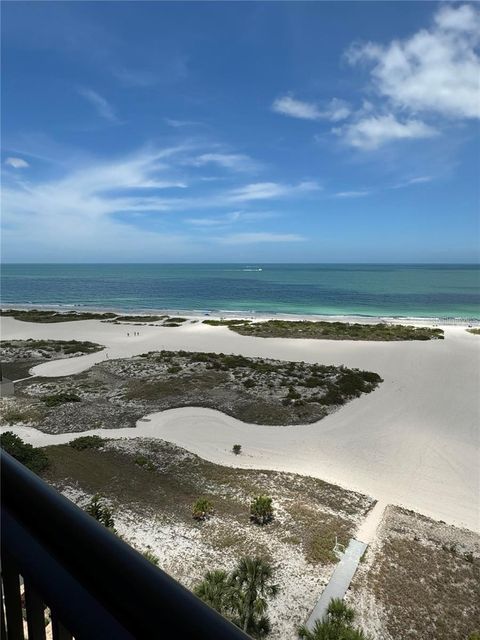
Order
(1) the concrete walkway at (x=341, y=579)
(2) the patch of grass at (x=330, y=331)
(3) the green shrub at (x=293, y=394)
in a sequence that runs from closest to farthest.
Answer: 1. (1) the concrete walkway at (x=341, y=579)
2. (3) the green shrub at (x=293, y=394)
3. (2) the patch of grass at (x=330, y=331)

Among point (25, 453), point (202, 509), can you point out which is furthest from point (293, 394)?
point (25, 453)

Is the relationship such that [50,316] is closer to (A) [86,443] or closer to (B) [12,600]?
(A) [86,443]

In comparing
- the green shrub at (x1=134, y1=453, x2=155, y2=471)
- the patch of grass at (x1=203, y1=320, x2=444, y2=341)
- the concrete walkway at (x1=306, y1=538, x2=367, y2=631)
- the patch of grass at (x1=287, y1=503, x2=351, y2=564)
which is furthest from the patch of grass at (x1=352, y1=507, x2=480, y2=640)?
the patch of grass at (x1=203, y1=320, x2=444, y2=341)

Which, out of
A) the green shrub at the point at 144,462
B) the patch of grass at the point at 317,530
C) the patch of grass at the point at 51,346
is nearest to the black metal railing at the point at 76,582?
the patch of grass at the point at 317,530

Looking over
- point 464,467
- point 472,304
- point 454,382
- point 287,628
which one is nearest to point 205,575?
point 287,628

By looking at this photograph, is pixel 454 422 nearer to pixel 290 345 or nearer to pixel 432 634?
pixel 432 634

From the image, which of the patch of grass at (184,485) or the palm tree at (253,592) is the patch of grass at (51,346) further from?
the palm tree at (253,592)
